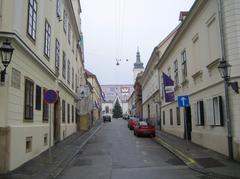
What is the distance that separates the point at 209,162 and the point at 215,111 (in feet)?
10.8

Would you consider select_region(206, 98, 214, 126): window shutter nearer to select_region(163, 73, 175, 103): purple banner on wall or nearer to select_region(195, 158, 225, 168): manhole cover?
select_region(195, 158, 225, 168): manhole cover

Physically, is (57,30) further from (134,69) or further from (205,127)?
(134,69)

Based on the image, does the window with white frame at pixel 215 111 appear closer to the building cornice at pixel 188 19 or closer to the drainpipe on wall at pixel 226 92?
the drainpipe on wall at pixel 226 92

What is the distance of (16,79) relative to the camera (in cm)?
1205

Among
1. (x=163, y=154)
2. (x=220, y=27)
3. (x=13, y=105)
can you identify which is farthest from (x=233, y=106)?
(x=13, y=105)

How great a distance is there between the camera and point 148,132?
28641 millimetres

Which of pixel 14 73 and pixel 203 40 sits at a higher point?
pixel 203 40

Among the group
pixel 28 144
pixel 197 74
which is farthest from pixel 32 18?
pixel 197 74

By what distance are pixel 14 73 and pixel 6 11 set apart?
2.20 meters

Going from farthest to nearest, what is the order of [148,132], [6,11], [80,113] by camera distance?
[80,113]
[148,132]
[6,11]

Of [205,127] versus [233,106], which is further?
[205,127]

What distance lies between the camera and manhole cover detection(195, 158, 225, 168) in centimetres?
1248

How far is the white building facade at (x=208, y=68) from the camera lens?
1400 cm

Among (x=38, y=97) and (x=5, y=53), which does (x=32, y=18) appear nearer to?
(x=38, y=97)
